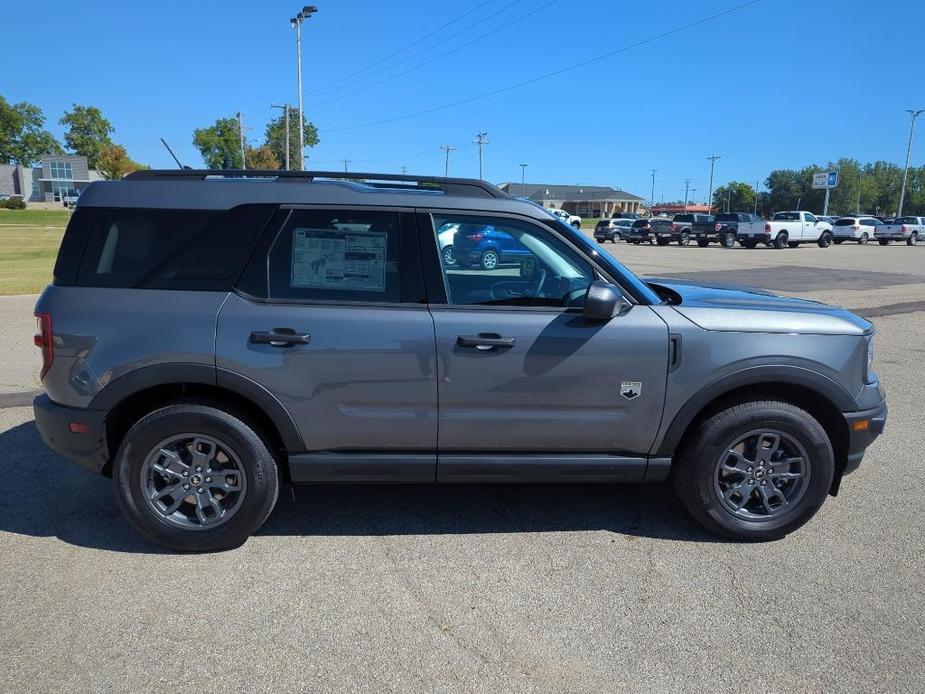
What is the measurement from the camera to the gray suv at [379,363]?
342cm

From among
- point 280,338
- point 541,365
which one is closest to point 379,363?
point 280,338

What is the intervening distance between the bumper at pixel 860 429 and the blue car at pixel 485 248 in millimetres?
1952

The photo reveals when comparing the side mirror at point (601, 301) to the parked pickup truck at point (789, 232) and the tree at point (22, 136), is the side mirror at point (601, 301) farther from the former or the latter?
the tree at point (22, 136)

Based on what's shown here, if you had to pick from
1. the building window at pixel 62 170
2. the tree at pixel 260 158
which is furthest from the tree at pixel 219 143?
the building window at pixel 62 170

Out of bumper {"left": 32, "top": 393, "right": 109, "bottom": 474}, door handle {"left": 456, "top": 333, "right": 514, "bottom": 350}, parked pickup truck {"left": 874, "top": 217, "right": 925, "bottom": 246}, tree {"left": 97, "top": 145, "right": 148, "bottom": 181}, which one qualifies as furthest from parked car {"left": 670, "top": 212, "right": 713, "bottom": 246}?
tree {"left": 97, "top": 145, "right": 148, "bottom": 181}

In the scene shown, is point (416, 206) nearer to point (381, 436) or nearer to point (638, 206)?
point (381, 436)

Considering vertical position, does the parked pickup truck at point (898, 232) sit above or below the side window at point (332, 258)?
above

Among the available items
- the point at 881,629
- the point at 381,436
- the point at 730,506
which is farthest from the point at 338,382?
the point at 881,629

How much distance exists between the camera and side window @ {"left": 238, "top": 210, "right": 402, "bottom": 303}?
11.5 ft

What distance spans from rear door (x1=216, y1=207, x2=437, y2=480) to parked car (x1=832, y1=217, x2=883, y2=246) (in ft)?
159

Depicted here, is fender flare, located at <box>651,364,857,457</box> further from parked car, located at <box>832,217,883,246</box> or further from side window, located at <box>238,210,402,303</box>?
parked car, located at <box>832,217,883,246</box>

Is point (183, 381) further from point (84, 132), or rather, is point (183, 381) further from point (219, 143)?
point (84, 132)

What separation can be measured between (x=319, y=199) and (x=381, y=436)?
126 cm

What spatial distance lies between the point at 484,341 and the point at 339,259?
0.87 meters
